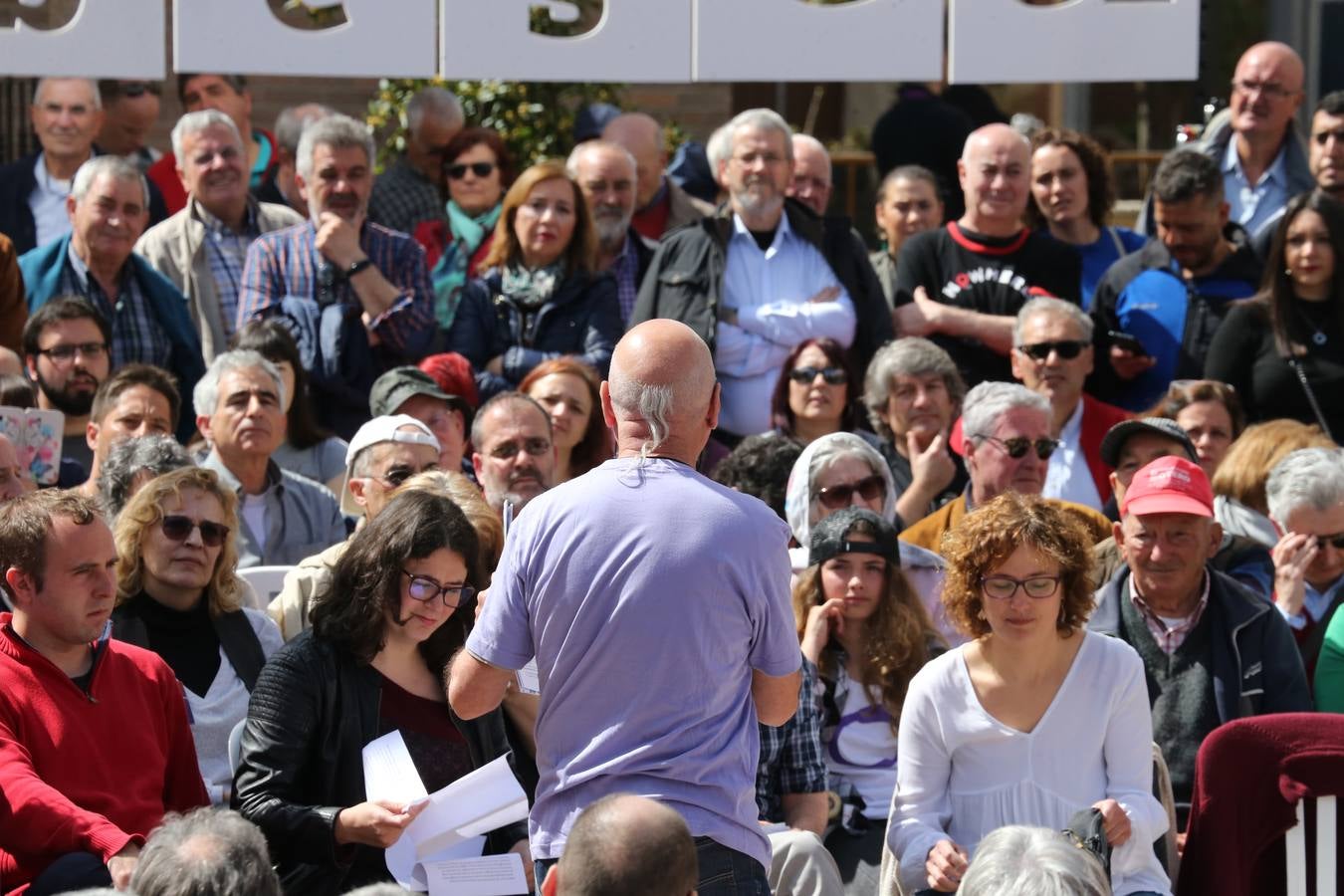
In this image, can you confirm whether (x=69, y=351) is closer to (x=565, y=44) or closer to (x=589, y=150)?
(x=565, y=44)

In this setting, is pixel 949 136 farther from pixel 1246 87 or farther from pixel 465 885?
pixel 465 885

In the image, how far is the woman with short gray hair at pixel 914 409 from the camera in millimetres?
6973

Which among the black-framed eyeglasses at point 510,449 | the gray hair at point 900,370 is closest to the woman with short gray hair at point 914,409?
the gray hair at point 900,370

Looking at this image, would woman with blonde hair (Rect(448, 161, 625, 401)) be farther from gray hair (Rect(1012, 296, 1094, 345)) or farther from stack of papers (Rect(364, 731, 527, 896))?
stack of papers (Rect(364, 731, 527, 896))

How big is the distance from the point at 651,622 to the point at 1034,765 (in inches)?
62.0

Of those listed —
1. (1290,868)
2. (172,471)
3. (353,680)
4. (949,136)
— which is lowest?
(1290,868)

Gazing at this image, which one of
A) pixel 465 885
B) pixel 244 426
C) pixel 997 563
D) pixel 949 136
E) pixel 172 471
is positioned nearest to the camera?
pixel 465 885

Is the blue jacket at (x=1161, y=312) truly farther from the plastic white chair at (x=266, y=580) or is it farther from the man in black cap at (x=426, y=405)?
the plastic white chair at (x=266, y=580)

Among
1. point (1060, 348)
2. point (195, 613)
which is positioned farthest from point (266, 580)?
point (1060, 348)

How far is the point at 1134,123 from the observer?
41.1ft

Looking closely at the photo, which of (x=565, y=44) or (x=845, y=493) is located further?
(x=565, y=44)

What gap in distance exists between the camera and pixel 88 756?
4.54 metres

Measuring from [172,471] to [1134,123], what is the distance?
8.58m

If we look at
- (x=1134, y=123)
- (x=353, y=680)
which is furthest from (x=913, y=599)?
(x=1134, y=123)
